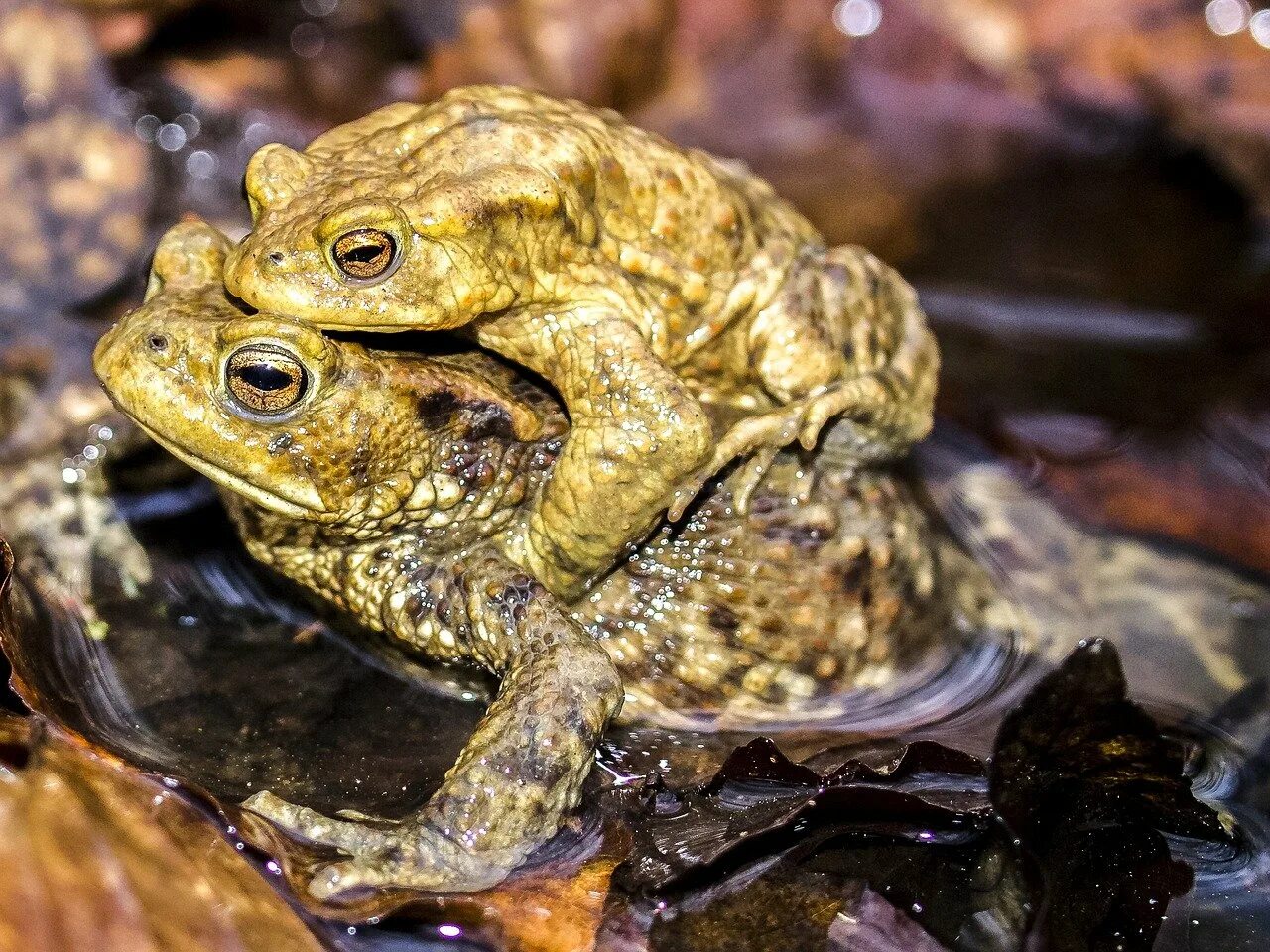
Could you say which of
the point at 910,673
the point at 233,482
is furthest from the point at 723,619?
the point at 233,482

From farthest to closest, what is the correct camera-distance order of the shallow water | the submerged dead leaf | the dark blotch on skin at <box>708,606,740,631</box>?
the dark blotch on skin at <box>708,606,740,631</box>, the shallow water, the submerged dead leaf

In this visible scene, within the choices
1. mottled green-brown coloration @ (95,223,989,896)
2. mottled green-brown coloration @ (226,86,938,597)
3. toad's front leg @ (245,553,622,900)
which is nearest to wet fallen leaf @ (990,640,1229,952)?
mottled green-brown coloration @ (95,223,989,896)

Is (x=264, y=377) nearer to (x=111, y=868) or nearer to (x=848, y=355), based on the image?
(x=111, y=868)

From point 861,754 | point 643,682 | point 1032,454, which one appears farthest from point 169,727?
point 1032,454

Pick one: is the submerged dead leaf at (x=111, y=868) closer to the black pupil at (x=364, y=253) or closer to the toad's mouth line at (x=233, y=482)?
the toad's mouth line at (x=233, y=482)

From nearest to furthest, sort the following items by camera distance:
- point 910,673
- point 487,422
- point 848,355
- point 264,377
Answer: point 264,377 → point 487,422 → point 848,355 → point 910,673

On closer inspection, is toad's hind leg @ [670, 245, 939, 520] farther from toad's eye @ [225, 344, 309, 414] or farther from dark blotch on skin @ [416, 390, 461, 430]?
toad's eye @ [225, 344, 309, 414]
